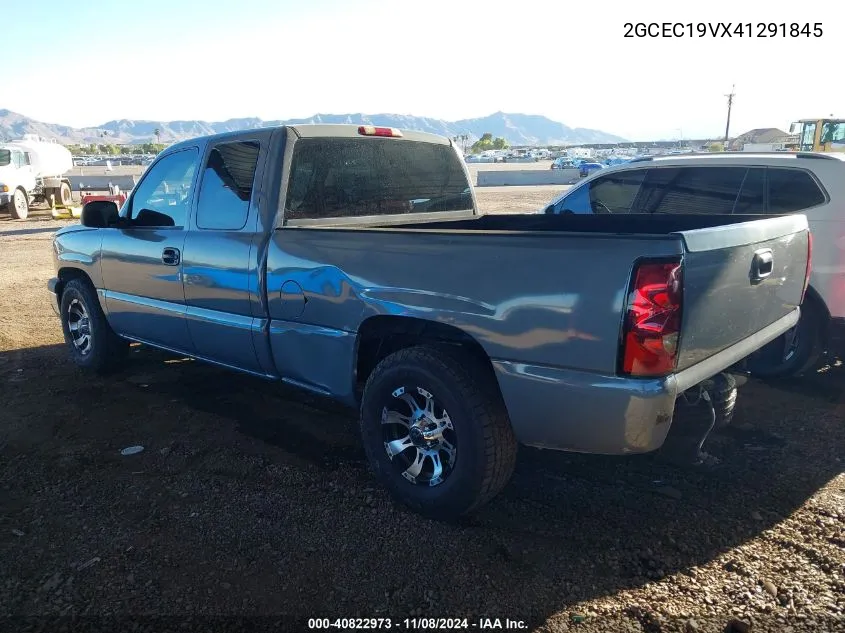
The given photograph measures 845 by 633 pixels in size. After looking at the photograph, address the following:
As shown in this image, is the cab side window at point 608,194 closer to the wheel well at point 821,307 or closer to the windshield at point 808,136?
the wheel well at point 821,307

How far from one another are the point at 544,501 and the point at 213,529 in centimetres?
168

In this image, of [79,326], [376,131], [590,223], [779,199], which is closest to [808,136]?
[779,199]

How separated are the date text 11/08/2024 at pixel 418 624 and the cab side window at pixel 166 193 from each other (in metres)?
2.90

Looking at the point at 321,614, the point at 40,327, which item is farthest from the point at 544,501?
the point at 40,327

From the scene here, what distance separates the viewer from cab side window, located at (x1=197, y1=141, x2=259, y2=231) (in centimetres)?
390

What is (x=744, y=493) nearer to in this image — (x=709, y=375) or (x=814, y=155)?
(x=709, y=375)

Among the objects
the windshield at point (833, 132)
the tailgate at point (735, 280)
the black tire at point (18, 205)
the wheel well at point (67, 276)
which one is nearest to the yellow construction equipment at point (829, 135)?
the windshield at point (833, 132)

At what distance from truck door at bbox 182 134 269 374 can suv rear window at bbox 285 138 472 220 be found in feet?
0.90

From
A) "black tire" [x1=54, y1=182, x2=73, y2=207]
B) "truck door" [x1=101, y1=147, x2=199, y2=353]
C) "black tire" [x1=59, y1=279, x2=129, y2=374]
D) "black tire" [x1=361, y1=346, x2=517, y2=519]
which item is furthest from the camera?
"black tire" [x1=54, y1=182, x2=73, y2=207]

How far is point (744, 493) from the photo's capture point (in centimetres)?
339

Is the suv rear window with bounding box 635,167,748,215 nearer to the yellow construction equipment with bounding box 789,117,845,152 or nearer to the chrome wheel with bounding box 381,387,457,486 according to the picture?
the chrome wheel with bounding box 381,387,457,486

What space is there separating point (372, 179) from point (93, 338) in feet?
9.67

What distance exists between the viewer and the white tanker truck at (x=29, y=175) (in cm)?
2005

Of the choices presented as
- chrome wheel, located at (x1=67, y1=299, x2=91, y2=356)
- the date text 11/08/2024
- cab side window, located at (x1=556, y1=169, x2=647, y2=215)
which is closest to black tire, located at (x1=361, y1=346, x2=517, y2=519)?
the date text 11/08/2024
